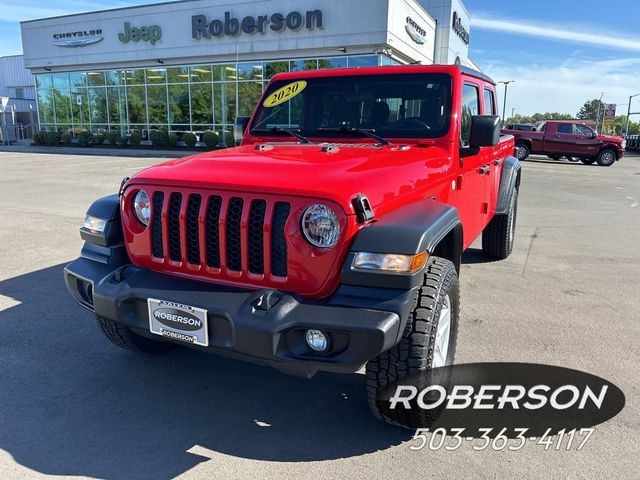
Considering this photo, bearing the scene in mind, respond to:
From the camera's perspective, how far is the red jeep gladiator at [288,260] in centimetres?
231

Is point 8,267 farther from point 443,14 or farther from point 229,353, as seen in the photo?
point 443,14

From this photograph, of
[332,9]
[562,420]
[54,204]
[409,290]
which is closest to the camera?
[409,290]

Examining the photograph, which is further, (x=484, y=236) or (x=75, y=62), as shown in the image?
(x=75, y=62)

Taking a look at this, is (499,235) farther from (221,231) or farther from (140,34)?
(140,34)

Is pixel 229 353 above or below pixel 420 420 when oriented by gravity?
above

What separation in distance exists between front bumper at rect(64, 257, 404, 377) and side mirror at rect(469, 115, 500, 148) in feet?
5.89

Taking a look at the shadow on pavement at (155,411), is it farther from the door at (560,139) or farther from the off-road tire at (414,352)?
the door at (560,139)

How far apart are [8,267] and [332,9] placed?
19.9 metres

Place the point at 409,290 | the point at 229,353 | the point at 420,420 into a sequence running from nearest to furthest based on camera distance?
the point at 409,290
the point at 229,353
the point at 420,420

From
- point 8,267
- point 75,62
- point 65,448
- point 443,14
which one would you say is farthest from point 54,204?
point 443,14

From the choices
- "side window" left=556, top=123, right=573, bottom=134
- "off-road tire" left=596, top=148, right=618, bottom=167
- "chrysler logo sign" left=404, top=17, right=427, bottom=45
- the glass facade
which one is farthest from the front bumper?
"chrysler logo sign" left=404, top=17, right=427, bottom=45

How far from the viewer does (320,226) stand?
2.44 meters

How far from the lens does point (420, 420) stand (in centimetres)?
265

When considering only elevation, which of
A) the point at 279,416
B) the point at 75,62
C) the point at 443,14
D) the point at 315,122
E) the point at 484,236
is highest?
the point at 443,14
